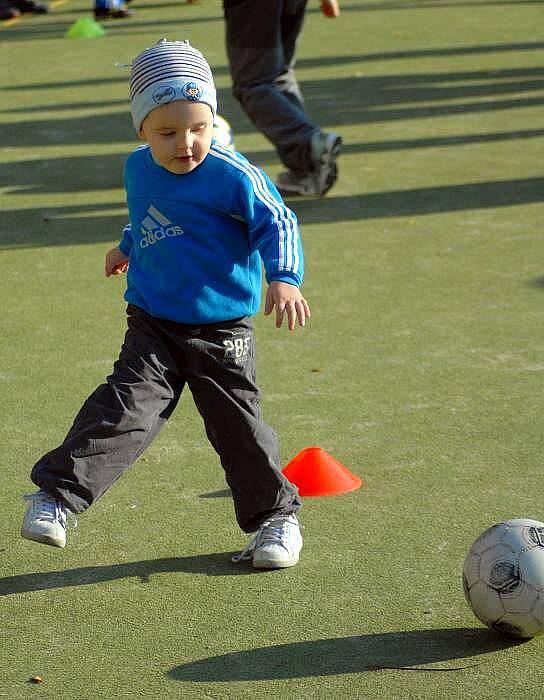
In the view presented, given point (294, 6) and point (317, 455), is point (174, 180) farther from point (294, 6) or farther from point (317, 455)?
point (294, 6)

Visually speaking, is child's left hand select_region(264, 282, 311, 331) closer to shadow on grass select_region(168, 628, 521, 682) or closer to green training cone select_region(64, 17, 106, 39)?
shadow on grass select_region(168, 628, 521, 682)

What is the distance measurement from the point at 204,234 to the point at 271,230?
219 millimetres

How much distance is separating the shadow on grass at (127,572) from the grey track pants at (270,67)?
165 inches

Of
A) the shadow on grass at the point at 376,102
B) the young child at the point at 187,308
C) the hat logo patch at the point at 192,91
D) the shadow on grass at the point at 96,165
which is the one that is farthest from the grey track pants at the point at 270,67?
the hat logo patch at the point at 192,91

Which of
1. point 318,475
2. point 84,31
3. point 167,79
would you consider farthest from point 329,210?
point 84,31

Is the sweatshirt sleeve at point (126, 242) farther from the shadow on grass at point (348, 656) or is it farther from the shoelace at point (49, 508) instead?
the shadow on grass at point (348, 656)

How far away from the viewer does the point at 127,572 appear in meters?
3.68

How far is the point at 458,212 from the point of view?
745 centimetres

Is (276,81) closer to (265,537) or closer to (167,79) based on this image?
(167,79)

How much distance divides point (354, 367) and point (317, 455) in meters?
1.13

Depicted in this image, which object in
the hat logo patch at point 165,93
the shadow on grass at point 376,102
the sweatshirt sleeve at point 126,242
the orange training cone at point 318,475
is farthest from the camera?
the shadow on grass at point 376,102

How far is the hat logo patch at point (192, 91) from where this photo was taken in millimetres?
3496

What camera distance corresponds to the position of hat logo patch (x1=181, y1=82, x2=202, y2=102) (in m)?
3.50

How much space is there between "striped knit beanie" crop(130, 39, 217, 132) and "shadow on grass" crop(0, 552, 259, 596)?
4.19 ft
